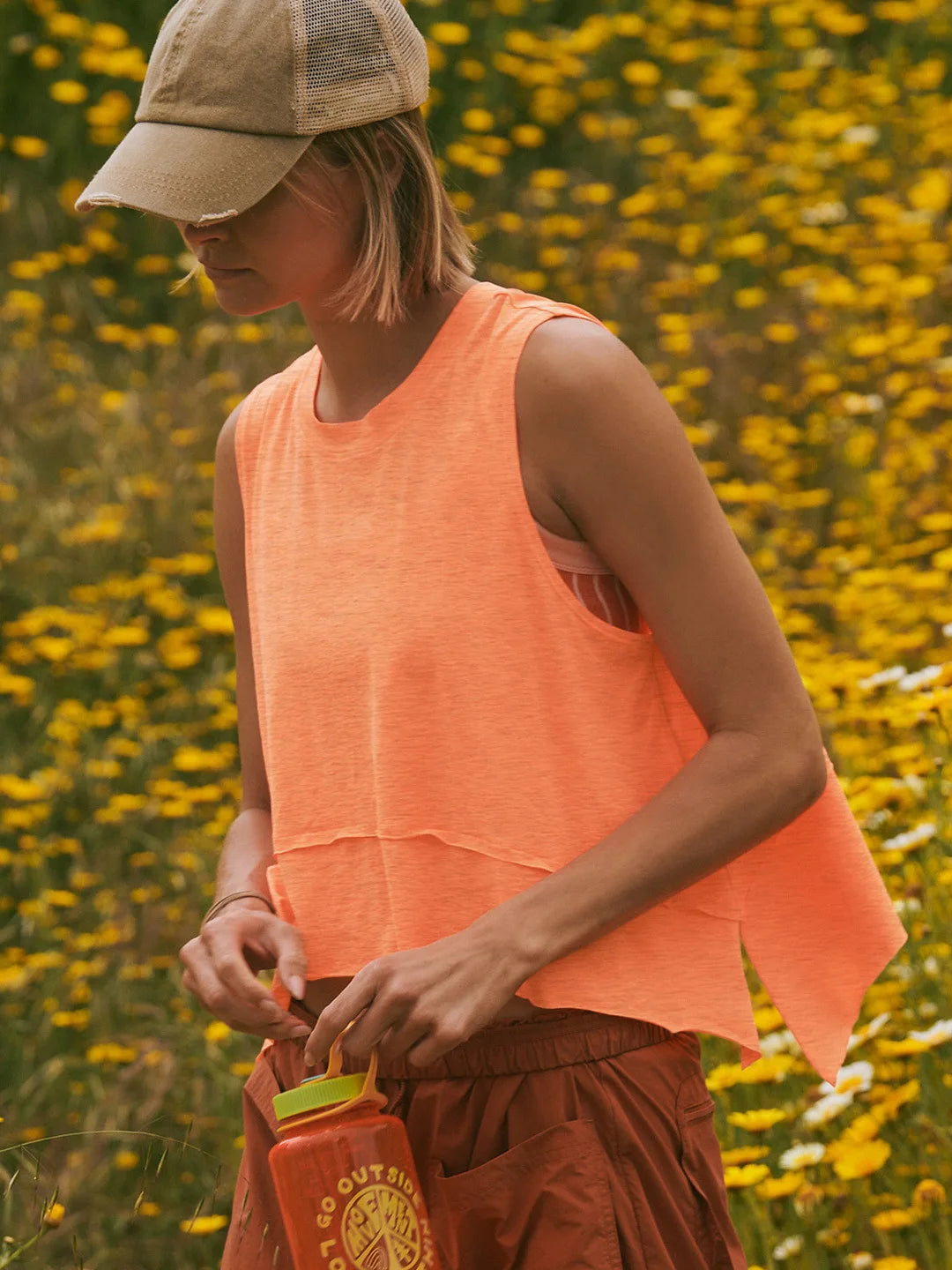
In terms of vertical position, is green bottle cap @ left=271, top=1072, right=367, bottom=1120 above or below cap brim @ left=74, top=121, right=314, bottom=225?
below

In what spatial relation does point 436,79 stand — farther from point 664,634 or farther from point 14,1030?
point 664,634

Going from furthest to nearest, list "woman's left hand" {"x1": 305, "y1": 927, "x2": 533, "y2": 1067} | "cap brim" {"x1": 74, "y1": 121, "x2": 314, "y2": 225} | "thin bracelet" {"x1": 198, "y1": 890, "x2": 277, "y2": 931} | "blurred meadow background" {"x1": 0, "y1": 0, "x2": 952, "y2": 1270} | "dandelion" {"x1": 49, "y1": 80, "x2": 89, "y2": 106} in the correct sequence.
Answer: "dandelion" {"x1": 49, "y1": 80, "x2": 89, "y2": 106} < "blurred meadow background" {"x1": 0, "y1": 0, "x2": 952, "y2": 1270} < "thin bracelet" {"x1": 198, "y1": 890, "x2": 277, "y2": 931} < "cap brim" {"x1": 74, "y1": 121, "x2": 314, "y2": 225} < "woman's left hand" {"x1": 305, "y1": 927, "x2": 533, "y2": 1067}

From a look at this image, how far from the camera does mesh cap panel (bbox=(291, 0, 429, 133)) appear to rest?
1.44 metres

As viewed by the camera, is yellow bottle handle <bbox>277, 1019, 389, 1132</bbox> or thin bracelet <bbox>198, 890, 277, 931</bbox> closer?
yellow bottle handle <bbox>277, 1019, 389, 1132</bbox>

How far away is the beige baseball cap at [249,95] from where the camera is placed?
1434 millimetres

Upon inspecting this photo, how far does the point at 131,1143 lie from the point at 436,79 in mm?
4736

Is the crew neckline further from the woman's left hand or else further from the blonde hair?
the woman's left hand

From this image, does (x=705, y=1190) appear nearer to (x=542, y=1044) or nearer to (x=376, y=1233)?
(x=542, y=1044)

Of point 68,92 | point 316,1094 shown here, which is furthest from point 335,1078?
point 68,92

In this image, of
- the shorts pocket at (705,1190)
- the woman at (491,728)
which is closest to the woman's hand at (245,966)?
the woman at (491,728)

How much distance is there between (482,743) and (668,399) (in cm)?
403

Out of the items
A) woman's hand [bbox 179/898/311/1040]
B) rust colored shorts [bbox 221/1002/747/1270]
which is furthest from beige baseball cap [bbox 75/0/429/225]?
rust colored shorts [bbox 221/1002/747/1270]

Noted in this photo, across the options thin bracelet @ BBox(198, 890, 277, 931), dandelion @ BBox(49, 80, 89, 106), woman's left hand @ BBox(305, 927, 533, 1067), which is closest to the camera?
woman's left hand @ BBox(305, 927, 533, 1067)

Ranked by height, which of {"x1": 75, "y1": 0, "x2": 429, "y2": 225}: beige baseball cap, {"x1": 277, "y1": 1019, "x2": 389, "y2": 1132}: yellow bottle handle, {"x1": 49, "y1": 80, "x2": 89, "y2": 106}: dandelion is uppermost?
{"x1": 75, "y1": 0, "x2": 429, "y2": 225}: beige baseball cap
